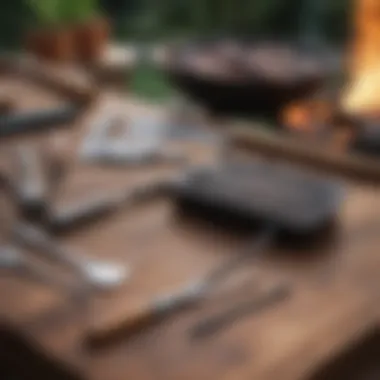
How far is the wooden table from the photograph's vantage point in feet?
2.65

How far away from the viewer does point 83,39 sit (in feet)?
7.32

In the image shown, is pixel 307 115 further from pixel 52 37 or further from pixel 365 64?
pixel 52 37

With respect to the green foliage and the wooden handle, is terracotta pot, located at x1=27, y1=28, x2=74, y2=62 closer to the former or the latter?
the green foliage

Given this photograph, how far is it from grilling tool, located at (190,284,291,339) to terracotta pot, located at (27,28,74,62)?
1342mm

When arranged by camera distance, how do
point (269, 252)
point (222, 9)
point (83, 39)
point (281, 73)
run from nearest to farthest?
point (269, 252) < point (281, 73) < point (83, 39) < point (222, 9)

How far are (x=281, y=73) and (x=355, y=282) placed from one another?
28.2 inches

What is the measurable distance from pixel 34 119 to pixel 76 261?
19.8 inches

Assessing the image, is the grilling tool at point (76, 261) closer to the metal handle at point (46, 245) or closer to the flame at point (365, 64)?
the metal handle at point (46, 245)

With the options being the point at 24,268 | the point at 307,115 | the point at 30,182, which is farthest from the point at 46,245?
the point at 307,115

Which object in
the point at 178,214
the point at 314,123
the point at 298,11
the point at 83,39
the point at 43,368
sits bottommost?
the point at 43,368

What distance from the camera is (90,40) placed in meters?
2.26

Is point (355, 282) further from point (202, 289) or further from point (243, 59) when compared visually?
point (243, 59)

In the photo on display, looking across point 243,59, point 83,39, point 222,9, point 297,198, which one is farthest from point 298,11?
point 297,198

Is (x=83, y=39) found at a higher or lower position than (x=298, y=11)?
lower
